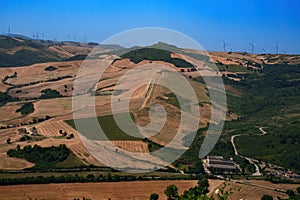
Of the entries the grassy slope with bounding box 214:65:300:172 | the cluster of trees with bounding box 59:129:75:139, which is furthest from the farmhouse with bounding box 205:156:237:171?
the cluster of trees with bounding box 59:129:75:139

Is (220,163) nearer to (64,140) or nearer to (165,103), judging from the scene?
(64,140)

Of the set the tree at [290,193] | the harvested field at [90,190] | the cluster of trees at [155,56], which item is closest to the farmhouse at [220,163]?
the harvested field at [90,190]

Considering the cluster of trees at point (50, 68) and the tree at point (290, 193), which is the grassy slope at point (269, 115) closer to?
the tree at point (290, 193)

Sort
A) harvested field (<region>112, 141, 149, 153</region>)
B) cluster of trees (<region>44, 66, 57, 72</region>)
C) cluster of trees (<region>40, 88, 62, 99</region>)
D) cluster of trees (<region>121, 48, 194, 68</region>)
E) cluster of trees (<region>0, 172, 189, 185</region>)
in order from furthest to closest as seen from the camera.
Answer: cluster of trees (<region>44, 66, 57, 72</region>) → cluster of trees (<region>121, 48, 194, 68</region>) → cluster of trees (<region>40, 88, 62, 99</region>) → harvested field (<region>112, 141, 149, 153</region>) → cluster of trees (<region>0, 172, 189, 185</region>)

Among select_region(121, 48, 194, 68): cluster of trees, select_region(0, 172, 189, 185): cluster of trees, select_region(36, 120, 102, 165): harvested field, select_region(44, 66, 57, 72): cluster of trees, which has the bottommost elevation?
select_region(0, 172, 189, 185): cluster of trees

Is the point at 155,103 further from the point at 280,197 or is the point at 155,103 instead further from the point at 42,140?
the point at 280,197

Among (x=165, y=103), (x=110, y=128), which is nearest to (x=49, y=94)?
(x=165, y=103)

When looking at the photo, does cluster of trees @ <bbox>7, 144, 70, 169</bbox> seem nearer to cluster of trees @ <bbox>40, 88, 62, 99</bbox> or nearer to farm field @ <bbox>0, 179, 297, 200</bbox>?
farm field @ <bbox>0, 179, 297, 200</bbox>
